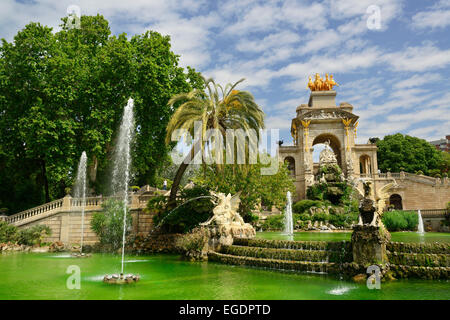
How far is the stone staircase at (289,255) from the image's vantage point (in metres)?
10.6

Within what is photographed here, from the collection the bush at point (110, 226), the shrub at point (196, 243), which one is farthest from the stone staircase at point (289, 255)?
the bush at point (110, 226)

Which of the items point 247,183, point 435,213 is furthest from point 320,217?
point 247,183

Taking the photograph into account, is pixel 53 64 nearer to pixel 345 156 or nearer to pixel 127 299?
pixel 127 299

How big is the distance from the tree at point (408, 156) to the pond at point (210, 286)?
47798 millimetres

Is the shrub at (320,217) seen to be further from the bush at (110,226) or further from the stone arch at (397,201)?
the stone arch at (397,201)

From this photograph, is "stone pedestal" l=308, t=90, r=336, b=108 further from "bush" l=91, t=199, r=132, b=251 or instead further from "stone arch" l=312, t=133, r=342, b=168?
"bush" l=91, t=199, r=132, b=251

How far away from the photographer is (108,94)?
23266 mm

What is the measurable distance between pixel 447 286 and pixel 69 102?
76.3 feet

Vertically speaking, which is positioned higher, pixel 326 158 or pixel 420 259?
pixel 326 158

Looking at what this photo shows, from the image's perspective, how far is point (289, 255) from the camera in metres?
11.7

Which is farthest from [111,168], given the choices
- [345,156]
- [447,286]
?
[345,156]

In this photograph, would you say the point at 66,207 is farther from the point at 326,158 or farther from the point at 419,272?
the point at 326,158

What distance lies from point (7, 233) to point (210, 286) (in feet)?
55.1

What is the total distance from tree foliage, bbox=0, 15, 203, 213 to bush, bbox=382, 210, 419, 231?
56.7 feet
